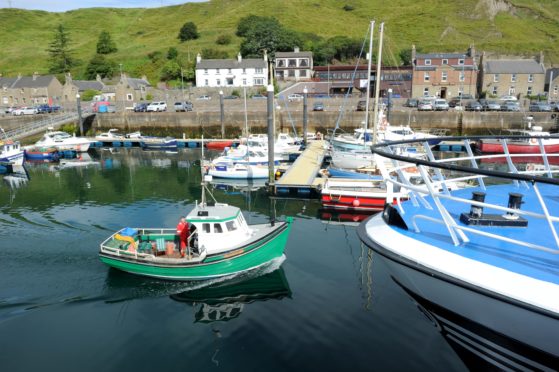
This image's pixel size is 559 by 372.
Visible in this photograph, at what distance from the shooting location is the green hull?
47.1 ft

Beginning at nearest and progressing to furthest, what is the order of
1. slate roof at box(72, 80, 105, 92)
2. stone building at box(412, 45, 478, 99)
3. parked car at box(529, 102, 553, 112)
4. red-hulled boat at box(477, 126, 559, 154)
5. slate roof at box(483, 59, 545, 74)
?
red-hulled boat at box(477, 126, 559, 154) → parked car at box(529, 102, 553, 112) → slate roof at box(483, 59, 545, 74) → stone building at box(412, 45, 478, 99) → slate roof at box(72, 80, 105, 92)

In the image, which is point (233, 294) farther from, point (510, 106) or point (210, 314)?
point (510, 106)

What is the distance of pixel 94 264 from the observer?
54.5 feet

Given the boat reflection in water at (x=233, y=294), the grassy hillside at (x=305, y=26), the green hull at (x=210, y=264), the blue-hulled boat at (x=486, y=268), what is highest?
the grassy hillside at (x=305, y=26)

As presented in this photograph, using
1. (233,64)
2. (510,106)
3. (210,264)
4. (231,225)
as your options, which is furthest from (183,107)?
(210,264)

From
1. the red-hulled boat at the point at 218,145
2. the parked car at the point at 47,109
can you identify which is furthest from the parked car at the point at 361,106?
the parked car at the point at 47,109

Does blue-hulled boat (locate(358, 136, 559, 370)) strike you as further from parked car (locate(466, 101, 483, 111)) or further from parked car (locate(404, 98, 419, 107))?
parked car (locate(404, 98, 419, 107))

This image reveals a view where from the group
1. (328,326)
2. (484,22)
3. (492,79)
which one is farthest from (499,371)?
(484,22)

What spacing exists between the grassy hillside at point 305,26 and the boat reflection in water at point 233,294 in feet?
284

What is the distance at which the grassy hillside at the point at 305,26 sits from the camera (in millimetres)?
109062

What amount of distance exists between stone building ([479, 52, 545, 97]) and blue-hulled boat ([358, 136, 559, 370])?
65.4 m

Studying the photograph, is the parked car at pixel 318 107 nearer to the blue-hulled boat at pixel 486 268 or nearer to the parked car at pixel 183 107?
the parked car at pixel 183 107

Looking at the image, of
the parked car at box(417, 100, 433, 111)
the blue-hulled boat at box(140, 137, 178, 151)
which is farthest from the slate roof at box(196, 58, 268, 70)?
the blue-hulled boat at box(140, 137, 178, 151)

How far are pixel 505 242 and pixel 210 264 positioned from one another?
30.9ft
